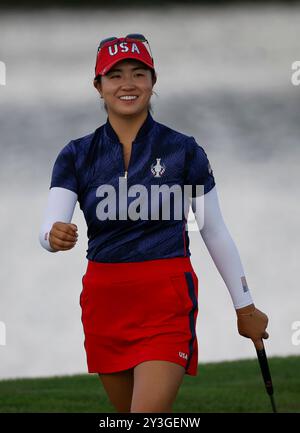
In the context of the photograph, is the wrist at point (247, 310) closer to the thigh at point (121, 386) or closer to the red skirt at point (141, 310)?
the red skirt at point (141, 310)

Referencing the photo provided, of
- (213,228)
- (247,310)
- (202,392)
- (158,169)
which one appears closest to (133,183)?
(158,169)

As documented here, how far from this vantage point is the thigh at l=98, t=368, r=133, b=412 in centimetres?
643

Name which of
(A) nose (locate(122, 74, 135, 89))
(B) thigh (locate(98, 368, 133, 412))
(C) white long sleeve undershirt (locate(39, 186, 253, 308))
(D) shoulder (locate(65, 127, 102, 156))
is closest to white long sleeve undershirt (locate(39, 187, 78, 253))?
(C) white long sleeve undershirt (locate(39, 186, 253, 308))

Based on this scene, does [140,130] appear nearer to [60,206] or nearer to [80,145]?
[80,145]

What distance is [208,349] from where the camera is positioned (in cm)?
1449

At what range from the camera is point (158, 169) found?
21.0 feet

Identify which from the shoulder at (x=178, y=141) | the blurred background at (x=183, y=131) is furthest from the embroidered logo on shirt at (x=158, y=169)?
the blurred background at (x=183, y=131)

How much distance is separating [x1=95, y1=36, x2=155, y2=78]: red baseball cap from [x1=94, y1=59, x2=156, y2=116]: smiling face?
0.09ft

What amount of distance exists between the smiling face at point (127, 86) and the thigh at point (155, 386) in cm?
115

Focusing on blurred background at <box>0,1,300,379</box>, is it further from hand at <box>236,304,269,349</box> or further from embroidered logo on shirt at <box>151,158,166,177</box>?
embroidered logo on shirt at <box>151,158,166,177</box>

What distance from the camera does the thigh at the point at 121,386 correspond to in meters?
6.43

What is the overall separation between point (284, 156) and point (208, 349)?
9491 mm

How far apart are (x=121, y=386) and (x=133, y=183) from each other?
0.92 metres
